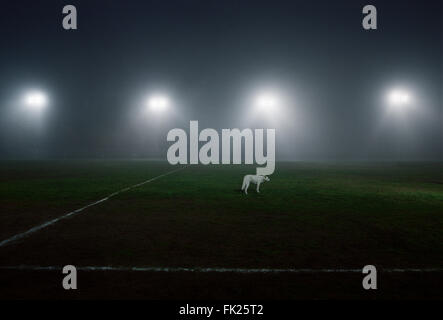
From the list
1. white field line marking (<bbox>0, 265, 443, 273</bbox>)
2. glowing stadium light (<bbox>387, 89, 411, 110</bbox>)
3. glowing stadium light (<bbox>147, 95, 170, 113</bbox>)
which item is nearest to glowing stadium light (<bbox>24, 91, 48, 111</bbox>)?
glowing stadium light (<bbox>147, 95, 170, 113</bbox>)

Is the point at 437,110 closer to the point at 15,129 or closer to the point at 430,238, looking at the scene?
the point at 430,238

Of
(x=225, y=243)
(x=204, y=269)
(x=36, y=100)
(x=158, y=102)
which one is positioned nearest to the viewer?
(x=204, y=269)

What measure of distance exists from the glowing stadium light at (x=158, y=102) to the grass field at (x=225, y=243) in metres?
33.6

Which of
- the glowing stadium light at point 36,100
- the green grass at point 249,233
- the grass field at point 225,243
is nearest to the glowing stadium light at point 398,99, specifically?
the grass field at point 225,243

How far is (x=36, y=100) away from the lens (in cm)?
4241

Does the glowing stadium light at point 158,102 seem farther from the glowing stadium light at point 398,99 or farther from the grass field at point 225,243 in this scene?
the grass field at point 225,243

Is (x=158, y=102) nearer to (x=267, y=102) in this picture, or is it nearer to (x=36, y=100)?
(x=267, y=102)

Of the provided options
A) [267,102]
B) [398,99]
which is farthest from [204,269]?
[398,99]

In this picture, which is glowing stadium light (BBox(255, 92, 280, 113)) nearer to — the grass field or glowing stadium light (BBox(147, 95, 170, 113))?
glowing stadium light (BBox(147, 95, 170, 113))

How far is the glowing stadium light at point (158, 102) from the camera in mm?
41875

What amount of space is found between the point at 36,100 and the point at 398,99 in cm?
4311

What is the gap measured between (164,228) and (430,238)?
13.7ft

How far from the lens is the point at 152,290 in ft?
10.5

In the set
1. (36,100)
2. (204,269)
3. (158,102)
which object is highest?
(36,100)
